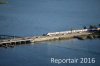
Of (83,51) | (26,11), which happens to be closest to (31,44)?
(83,51)

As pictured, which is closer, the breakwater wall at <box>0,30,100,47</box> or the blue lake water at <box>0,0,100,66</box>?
the blue lake water at <box>0,0,100,66</box>

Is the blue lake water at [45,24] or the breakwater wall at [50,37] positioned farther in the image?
the breakwater wall at [50,37]

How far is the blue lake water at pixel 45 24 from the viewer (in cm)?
952

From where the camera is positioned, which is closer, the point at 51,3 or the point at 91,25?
the point at 91,25

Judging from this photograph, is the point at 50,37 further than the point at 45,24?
No

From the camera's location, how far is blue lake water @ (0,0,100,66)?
952 centimetres

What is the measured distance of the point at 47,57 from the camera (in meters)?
9.42

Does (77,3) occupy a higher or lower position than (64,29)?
higher

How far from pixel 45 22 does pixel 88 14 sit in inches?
85.9

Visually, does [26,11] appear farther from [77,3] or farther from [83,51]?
[83,51]

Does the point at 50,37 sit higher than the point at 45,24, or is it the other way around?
the point at 45,24

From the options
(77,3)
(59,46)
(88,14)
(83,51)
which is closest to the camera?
(83,51)

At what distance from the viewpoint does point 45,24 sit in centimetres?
1338

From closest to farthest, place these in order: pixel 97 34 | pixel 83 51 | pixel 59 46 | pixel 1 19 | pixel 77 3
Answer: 1. pixel 83 51
2. pixel 59 46
3. pixel 97 34
4. pixel 1 19
5. pixel 77 3
